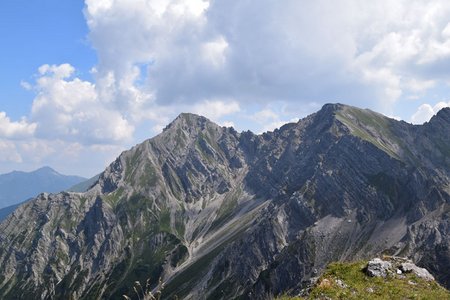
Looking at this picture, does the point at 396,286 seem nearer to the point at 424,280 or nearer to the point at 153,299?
the point at 424,280

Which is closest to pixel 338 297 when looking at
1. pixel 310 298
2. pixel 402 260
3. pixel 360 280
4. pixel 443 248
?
pixel 310 298

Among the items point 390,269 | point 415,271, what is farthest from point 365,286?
point 415,271

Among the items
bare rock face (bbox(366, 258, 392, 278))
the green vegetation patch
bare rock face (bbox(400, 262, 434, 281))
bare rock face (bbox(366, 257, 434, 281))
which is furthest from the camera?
bare rock face (bbox(400, 262, 434, 281))

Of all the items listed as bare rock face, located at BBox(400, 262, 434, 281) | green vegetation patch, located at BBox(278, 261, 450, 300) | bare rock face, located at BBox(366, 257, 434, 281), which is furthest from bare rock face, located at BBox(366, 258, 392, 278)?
bare rock face, located at BBox(400, 262, 434, 281)

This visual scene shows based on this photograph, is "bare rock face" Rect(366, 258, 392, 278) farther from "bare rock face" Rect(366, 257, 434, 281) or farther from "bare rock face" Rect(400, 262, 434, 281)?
"bare rock face" Rect(400, 262, 434, 281)

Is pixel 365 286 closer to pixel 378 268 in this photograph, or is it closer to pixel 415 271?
pixel 378 268

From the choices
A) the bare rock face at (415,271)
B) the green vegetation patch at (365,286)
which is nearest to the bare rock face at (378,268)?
the green vegetation patch at (365,286)

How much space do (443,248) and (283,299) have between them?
197 m

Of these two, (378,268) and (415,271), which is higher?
(378,268)

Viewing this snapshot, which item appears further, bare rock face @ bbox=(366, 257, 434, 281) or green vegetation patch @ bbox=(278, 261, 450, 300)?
bare rock face @ bbox=(366, 257, 434, 281)

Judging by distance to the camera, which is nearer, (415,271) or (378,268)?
(378,268)

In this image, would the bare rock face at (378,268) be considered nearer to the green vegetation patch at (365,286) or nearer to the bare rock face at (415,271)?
the green vegetation patch at (365,286)

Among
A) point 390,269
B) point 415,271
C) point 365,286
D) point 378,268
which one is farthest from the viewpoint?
point 415,271

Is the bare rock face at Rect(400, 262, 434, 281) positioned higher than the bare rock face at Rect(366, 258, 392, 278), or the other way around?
the bare rock face at Rect(366, 258, 392, 278)
